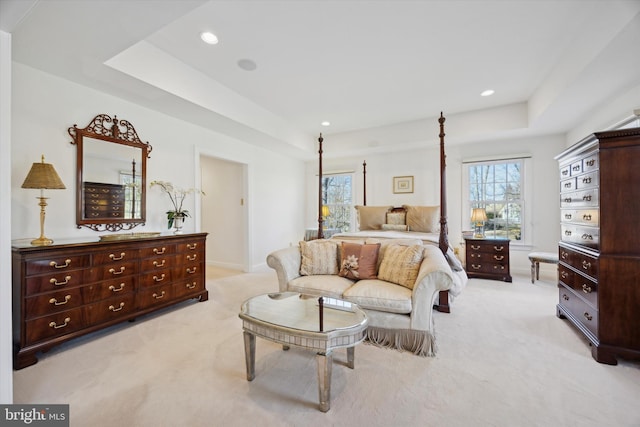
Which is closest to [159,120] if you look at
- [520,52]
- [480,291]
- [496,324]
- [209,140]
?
[209,140]

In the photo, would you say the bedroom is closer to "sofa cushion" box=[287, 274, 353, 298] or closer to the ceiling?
the ceiling

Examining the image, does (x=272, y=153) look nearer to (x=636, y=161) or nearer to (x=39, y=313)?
(x=39, y=313)

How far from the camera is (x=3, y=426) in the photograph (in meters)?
1.36

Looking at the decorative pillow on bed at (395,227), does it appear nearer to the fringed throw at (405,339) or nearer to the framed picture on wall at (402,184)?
the framed picture on wall at (402,184)

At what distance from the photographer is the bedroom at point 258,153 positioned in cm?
228

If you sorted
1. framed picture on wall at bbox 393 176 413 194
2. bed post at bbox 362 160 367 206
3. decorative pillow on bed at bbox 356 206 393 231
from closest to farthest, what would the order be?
decorative pillow on bed at bbox 356 206 393 231, framed picture on wall at bbox 393 176 413 194, bed post at bbox 362 160 367 206

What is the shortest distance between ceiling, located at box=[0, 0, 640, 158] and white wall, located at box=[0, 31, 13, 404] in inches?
10.3

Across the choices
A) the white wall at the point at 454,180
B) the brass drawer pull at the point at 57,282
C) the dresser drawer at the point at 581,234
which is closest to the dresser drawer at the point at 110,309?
the brass drawer pull at the point at 57,282

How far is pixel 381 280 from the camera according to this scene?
98.0 inches

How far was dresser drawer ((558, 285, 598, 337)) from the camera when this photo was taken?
6.65ft

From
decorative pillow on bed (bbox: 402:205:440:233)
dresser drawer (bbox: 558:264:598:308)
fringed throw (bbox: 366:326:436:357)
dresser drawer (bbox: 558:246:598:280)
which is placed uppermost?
decorative pillow on bed (bbox: 402:205:440:233)

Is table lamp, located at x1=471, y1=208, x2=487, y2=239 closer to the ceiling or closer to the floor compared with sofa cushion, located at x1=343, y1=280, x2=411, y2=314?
closer to the ceiling

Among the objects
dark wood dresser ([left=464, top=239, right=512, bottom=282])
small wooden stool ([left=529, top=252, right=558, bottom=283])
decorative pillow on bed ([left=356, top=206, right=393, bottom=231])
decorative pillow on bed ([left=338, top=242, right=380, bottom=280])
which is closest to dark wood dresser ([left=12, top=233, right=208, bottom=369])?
decorative pillow on bed ([left=338, top=242, right=380, bottom=280])

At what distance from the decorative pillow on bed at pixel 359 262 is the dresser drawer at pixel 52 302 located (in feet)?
7.63
